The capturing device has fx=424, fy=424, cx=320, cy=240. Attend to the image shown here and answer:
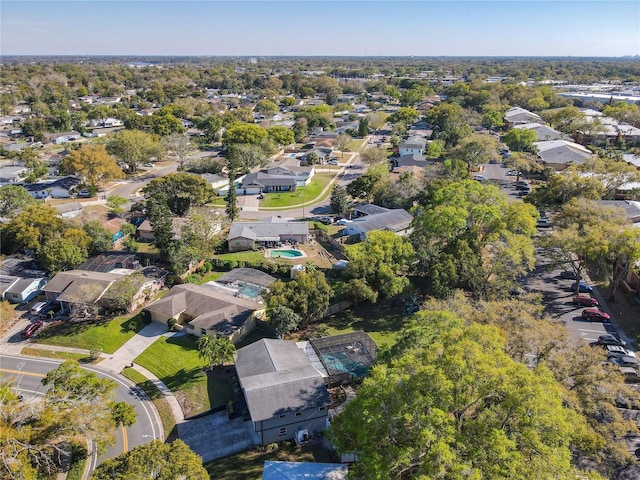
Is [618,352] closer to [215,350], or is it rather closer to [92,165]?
[215,350]

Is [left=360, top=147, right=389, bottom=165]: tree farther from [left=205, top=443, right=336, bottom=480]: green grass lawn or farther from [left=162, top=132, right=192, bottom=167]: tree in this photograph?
[left=205, top=443, right=336, bottom=480]: green grass lawn

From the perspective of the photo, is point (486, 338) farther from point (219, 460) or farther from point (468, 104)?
point (468, 104)

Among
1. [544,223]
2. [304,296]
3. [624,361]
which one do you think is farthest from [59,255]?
[544,223]

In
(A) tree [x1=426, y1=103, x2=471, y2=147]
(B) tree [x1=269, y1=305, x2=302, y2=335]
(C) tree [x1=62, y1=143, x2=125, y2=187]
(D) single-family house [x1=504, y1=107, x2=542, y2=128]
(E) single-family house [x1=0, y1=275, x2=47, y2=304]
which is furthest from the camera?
(D) single-family house [x1=504, y1=107, x2=542, y2=128]

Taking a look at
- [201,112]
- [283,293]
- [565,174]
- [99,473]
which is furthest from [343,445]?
[201,112]

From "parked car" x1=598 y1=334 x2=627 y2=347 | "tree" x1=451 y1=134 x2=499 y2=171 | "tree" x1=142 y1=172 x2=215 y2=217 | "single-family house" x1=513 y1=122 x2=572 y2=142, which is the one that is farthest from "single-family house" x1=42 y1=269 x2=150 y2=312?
"single-family house" x1=513 y1=122 x2=572 y2=142

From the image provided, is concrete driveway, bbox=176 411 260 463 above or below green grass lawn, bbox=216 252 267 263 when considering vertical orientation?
below

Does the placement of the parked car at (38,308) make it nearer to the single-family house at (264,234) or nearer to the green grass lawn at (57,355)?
the green grass lawn at (57,355)
